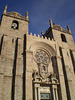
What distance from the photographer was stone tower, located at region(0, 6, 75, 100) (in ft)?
38.1

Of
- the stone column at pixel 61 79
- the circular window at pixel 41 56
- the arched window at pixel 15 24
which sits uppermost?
the arched window at pixel 15 24

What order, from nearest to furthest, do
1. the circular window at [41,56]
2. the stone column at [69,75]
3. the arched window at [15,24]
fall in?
the stone column at [69,75] → the circular window at [41,56] → the arched window at [15,24]

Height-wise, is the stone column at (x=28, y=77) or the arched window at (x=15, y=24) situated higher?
the arched window at (x=15, y=24)

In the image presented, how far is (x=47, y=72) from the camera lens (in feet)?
47.5

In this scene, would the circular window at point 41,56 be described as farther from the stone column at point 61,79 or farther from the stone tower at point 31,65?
the stone column at point 61,79

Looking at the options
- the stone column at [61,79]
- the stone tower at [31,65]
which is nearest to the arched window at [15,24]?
the stone tower at [31,65]

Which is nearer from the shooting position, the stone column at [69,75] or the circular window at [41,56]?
the stone column at [69,75]

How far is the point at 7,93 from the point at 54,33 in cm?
1434

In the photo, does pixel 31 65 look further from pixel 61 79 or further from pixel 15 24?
pixel 15 24

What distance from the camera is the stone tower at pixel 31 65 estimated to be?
1162cm

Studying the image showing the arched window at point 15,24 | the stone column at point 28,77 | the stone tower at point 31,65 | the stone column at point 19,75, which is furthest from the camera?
the arched window at point 15,24

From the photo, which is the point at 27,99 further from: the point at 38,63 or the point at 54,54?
the point at 54,54

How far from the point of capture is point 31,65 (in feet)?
44.0

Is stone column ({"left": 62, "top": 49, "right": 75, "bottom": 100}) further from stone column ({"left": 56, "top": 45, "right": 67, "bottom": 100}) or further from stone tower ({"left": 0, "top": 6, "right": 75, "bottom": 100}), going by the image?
stone column ({"left": 56, "top": 45, "right": 67, "bottom": 100})
